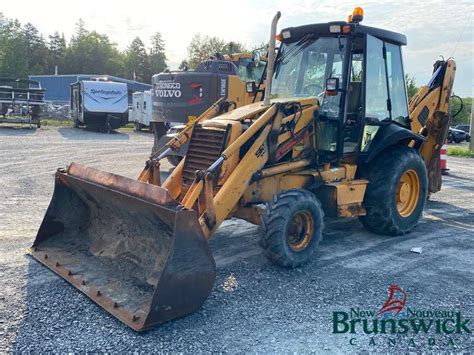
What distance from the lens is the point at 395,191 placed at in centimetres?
602

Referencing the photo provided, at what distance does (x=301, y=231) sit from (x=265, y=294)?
0.96 metres

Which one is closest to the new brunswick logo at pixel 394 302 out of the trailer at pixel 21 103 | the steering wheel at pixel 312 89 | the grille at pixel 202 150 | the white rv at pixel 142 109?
the grille at pixel 202 150

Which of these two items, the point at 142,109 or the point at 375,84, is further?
the point at 142,109

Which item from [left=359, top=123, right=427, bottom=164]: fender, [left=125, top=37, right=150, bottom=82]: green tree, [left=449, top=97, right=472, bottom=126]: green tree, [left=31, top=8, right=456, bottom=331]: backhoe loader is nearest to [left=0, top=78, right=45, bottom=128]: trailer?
[left=449, top=97, right=472, bottom=126]: green tree

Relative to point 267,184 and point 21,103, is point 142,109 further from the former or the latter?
point 267,184

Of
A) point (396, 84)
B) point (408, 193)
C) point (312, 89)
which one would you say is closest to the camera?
point (312, 89)

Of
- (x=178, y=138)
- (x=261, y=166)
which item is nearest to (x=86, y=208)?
(x=178, y=138)

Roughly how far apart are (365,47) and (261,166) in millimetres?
2144

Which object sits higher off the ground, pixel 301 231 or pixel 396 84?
pixel 396 84

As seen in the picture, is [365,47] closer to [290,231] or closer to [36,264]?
[290,231]

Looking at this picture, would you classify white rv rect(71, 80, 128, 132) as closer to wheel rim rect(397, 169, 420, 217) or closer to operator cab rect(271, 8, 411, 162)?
operator cab rect(271, 8, 411, 162)

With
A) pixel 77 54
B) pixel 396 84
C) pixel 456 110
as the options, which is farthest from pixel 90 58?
pixel 396 84

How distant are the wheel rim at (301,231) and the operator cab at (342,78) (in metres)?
A: 1.16

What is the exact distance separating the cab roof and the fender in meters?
1.17
